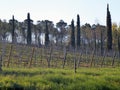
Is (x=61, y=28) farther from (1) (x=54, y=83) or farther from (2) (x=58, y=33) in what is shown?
(1) (x=54, y=83)

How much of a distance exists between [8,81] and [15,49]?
32815 millimetres

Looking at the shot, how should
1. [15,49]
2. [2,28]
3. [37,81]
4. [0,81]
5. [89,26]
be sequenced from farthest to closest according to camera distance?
[89,26], [2,28], [15,49], [37,81], [0,81]

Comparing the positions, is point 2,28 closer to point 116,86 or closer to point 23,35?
point 23,35

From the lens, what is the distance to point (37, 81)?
1562 centimetres


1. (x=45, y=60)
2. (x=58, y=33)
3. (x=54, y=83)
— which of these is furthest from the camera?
(x=58, y=33)

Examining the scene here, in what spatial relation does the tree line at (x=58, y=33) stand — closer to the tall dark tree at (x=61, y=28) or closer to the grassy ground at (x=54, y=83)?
the tall dark tree at (x=61, y=28)

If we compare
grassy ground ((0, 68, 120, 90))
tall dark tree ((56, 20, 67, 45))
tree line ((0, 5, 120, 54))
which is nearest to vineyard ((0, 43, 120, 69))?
grassy ground ((0, 68, 120, 90))

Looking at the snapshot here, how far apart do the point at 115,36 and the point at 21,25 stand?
90.8ft

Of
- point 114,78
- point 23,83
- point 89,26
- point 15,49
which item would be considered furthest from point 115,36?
point 23,83

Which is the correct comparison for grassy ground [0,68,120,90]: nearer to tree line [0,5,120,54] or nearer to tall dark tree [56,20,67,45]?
tree line [0,5,120,54]

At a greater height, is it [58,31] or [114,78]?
[58,31]

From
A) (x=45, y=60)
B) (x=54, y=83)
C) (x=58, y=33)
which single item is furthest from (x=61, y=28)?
(x=54, y=83)

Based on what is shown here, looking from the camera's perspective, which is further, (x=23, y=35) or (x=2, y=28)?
(x=23, y=35)

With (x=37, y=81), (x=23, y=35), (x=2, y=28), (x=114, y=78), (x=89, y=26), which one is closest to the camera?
(x=37, y=81)
